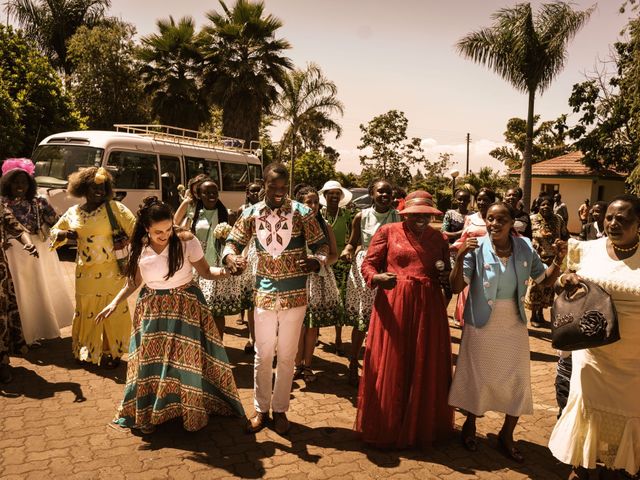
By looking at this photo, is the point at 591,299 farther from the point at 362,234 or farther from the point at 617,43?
the point at 617,43

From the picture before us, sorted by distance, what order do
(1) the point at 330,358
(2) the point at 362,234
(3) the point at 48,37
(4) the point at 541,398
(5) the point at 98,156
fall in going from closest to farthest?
(4) the point at 541,398, (2) the point at 362,234, (1) the point at 330,358, (5) the point at 98,156, (3) the point at 48,37

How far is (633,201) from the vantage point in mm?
3217

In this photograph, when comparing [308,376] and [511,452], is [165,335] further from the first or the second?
[511,452]

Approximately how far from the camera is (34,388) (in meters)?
4.84

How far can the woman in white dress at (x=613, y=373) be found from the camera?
Answer: 125 inches

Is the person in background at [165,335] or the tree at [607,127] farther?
the tree at [607,127]

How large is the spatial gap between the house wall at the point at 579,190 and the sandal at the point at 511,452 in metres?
26.1

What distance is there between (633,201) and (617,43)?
59.1 ft

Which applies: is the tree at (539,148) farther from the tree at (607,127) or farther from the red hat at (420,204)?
the red hat at (420,204)

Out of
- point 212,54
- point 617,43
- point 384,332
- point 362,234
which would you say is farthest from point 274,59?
point 384,332

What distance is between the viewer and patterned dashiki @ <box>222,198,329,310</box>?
13.2ft

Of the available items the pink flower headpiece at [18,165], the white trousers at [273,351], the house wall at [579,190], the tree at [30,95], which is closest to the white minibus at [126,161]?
the tree at [30,95]

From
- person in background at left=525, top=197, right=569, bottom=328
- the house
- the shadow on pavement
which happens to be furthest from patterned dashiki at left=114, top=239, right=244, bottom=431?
the house

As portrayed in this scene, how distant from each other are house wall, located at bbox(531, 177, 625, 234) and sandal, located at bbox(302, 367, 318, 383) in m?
25.6
